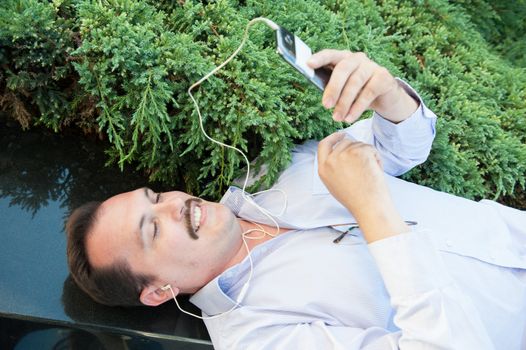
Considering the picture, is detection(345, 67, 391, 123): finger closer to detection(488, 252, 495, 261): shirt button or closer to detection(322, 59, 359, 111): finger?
detection(322, 59, 359, 111): finger

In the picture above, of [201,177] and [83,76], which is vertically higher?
[83,76]

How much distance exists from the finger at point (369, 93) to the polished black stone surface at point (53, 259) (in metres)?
1.18

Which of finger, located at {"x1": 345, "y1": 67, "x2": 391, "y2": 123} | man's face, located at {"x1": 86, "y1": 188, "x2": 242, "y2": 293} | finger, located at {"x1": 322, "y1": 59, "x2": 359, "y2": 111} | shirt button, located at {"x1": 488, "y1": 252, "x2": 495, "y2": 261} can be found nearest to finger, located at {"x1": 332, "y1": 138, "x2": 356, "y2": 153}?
finger, located at {"x1": 345, "y1": 67, "x2": 391, "y2": 123}

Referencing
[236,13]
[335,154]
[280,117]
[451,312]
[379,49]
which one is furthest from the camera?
[379,49]

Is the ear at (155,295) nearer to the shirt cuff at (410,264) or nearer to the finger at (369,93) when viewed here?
the shirt cuff at (410,264)

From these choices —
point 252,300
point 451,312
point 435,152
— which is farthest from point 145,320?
point 435,152

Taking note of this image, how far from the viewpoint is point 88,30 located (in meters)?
2.36

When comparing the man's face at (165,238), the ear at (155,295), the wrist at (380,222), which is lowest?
the ear at (155,295)

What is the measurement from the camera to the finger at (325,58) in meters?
1.85

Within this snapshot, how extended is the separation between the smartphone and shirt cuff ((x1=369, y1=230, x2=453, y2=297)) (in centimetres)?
64

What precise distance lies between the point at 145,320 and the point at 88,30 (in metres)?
1.34

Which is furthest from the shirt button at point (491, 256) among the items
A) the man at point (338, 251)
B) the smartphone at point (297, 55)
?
the smartphone at point (297, 55)

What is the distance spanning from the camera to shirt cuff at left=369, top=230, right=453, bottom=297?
1.86 meters

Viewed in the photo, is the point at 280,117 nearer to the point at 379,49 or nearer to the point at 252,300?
the point at 252,300
